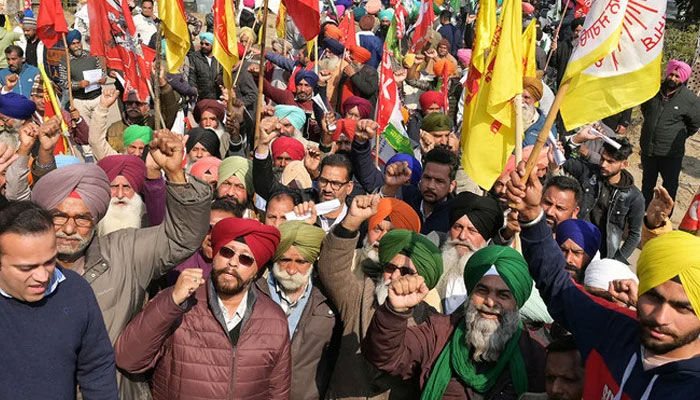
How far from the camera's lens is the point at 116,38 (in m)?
Result: 6.88

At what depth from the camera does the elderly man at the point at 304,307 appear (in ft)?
12.5

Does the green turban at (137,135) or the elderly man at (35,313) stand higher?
the elderly man at (35,313)

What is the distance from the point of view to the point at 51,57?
31.7 ft

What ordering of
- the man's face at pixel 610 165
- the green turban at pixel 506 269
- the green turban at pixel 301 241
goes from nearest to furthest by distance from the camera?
the green turban at pixel 506 269 → the green turban at pixel 301 241 → the man's face at pixel 610 165

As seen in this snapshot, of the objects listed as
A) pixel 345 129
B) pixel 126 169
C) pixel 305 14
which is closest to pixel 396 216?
pixel 126 169

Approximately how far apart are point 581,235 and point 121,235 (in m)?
2.74

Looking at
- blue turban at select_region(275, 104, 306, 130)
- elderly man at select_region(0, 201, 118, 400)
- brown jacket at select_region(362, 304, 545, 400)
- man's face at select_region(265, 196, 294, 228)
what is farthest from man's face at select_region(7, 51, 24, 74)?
brown jacket at select_region(362, 304, 545, 400)

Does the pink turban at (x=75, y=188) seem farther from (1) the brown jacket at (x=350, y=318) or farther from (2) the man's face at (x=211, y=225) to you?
(1) the brown jacket at (x=350, y=318)

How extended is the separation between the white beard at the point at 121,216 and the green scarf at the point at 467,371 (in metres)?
2.23

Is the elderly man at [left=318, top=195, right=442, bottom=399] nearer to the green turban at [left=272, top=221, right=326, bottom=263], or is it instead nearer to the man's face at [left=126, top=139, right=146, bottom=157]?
the green turban at [left=272, top=221, right=326, bottom=263]

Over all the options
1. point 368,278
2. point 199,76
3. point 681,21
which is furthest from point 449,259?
point 681,21

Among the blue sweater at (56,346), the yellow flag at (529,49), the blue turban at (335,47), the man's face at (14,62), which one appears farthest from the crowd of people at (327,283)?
the blue turban at (335,47)

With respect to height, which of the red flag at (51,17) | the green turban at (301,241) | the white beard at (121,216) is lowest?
the white beard at (121,216)

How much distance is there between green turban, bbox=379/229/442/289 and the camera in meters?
3.67
